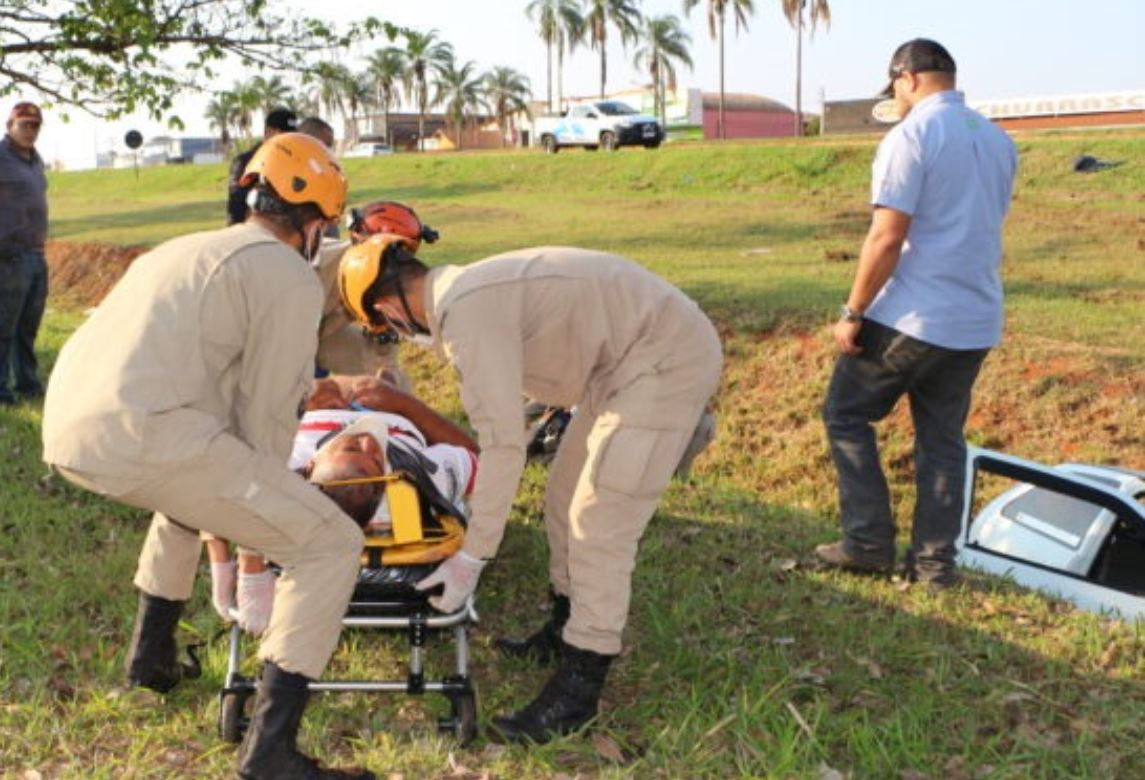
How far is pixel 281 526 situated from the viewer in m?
3.70

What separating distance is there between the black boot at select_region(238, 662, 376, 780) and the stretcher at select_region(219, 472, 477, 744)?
12.1 inches

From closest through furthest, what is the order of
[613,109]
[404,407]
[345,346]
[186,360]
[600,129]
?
[186,360] → [404,407] → [345,346] → [600,129] → [613,109]

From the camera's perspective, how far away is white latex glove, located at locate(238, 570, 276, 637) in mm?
4234

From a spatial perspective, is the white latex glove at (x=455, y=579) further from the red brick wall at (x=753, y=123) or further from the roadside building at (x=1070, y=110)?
the red brick wall at (x=753, y=123)

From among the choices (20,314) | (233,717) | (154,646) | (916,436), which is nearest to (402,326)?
(233,717)

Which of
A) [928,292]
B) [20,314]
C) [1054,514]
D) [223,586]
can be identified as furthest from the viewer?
[20,314]

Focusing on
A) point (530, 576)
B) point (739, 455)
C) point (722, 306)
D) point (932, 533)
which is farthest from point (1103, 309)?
point (530, 576)

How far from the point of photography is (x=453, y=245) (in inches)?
715

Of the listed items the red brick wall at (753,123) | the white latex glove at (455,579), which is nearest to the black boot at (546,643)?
the white latex glove at (455,579)

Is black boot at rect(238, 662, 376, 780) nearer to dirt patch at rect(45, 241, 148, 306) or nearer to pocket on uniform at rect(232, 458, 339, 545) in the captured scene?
pocket on uniform at rect(232, 458, 339, 545)

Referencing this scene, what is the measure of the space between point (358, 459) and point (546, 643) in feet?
3.61

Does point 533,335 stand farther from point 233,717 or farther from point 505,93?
point 505,93

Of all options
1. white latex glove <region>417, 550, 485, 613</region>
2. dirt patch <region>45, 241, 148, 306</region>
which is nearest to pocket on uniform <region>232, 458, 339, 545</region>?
white latex glove <region>417, 550, 485, 613</region>

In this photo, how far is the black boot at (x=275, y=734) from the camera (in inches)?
148
